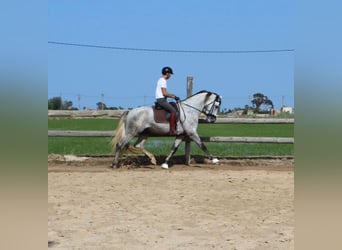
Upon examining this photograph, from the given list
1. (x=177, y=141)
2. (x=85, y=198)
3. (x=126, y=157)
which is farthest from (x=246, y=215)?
(x=126, y=157)

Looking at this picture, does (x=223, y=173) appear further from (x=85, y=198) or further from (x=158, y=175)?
(x=85, y=198)

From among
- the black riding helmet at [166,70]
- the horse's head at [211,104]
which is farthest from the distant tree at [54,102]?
the horse's head at [211,104]

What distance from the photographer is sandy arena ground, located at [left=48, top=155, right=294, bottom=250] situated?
3330mm

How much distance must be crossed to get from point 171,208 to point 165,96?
3489 mm

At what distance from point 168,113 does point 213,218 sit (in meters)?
3.98

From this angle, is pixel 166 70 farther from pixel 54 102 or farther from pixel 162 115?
pixel 54 102

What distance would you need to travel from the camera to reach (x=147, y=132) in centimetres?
810

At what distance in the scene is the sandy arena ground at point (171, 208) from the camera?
10.9ft

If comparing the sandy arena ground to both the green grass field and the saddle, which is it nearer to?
the saddle

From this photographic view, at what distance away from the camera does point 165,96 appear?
7.75 m

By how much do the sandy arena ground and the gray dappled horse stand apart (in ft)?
1.41

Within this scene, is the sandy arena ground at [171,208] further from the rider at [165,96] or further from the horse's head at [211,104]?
the horse's head at [211,104]

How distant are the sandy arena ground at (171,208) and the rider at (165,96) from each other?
2.69ft

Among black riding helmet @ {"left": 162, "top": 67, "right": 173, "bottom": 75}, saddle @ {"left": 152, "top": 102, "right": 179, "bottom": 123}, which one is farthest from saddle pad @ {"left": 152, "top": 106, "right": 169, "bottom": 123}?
black riding helmet @ {"left": 162, "top": 67, "right": 173, "bottom": 75}
